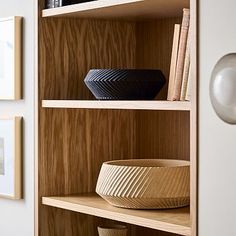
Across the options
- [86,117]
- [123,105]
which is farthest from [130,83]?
[86,117]

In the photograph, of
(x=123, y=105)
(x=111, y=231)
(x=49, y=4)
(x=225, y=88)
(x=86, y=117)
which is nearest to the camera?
(x=225, y=88)

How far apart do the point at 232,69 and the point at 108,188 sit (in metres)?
0.67

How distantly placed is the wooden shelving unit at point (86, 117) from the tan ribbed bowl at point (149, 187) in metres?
0.16

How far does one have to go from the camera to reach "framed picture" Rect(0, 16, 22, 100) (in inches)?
105

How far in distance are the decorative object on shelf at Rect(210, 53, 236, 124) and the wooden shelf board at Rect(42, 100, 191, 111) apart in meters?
0.11

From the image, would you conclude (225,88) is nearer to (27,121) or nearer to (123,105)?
(123,105)

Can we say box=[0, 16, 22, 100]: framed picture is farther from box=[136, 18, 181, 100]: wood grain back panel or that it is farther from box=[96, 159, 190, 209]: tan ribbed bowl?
box=[96, 159, 190, 209]: tan ribbed bowl

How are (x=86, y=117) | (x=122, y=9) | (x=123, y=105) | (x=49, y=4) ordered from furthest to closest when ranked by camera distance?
(x=86, y=117)
(x=49, y=4)
(x=122, y=9)
(x=123, y=105)

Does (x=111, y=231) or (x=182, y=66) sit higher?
(x=182, y=66)

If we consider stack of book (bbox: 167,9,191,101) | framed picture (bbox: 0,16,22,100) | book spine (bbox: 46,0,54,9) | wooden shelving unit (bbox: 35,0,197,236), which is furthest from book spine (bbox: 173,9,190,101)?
framed picture (bbox: 0,16,22,100)

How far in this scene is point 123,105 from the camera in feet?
7.30

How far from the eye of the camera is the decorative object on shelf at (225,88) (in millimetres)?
1844

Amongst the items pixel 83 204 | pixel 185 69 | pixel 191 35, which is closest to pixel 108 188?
pixel 83 204

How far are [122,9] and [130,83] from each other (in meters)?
0.25
